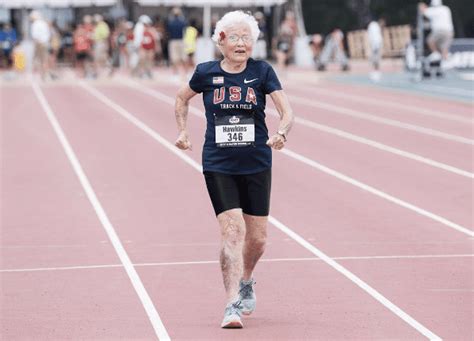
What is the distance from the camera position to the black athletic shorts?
8.36m

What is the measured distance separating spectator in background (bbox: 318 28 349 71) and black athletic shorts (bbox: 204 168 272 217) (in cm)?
3619

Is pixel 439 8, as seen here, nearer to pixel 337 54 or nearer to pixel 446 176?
pixel 337 54

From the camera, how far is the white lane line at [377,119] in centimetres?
2170

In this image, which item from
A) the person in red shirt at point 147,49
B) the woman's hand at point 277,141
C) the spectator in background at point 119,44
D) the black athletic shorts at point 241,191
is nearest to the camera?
the woman's hand at point 277,141

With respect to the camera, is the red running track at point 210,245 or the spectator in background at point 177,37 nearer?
the red running track at point 210,245

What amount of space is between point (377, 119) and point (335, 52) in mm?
21482

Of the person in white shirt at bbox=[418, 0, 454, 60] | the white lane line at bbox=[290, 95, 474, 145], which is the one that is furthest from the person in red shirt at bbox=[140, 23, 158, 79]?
the person in white shirt at bbox=[418, 0, 454, 60]

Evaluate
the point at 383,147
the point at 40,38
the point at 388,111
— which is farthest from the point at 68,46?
the point at 383,147

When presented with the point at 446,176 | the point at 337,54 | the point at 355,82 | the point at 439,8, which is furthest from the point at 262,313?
the point at 337,54

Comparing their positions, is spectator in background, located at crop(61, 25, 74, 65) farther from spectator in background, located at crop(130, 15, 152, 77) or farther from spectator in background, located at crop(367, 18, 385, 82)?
spectator in background, located at crop(367, 18, 385, 82)

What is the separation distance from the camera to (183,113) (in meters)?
8.72

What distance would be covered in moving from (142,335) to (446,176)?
921 centimetres

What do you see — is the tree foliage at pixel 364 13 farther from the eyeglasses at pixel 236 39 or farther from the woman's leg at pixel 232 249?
the woman's leg at pixel 232 249

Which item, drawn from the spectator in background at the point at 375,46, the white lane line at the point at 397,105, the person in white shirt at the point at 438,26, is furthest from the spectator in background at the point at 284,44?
the person in white shirt at the point at 438,26
